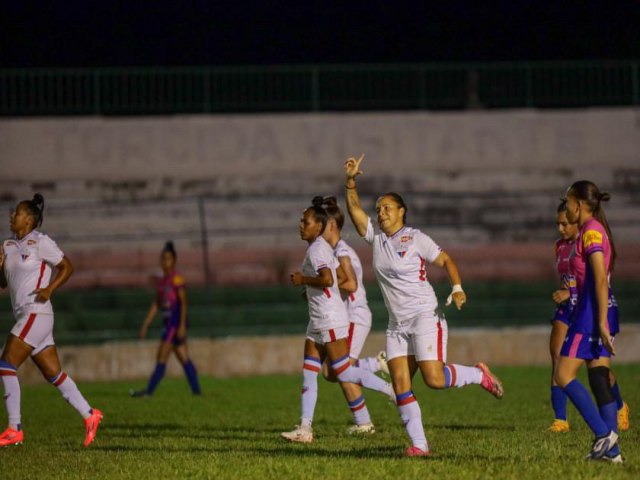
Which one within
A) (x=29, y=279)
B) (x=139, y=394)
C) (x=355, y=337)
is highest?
(x=29, y=279)

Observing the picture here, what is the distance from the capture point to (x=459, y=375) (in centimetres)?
951

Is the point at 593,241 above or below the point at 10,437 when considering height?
above

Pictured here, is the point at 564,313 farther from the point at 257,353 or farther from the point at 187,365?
the point at 257,353

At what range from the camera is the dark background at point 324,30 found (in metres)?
30.6

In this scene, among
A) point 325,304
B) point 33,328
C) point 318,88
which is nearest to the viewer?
point 33,328

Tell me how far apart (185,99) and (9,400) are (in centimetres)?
1698

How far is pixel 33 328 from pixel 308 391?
7.78ft

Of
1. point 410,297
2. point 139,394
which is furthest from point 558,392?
point 139,394

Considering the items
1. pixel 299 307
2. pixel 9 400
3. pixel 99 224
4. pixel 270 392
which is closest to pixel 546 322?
pixel 299 307

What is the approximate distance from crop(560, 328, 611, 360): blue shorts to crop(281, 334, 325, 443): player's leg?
9.74 ft

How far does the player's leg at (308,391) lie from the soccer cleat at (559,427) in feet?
6.79

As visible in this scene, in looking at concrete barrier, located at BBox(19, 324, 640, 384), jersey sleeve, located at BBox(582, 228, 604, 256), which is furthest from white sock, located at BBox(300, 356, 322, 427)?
concrete barrier, located at BBox(19, 324, 640, 384)

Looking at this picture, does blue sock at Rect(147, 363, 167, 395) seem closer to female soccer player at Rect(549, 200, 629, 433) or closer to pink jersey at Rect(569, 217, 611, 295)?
female soccer player at Rect(549, 200, 629, 433)

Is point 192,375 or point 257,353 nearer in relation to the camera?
point 192,375
